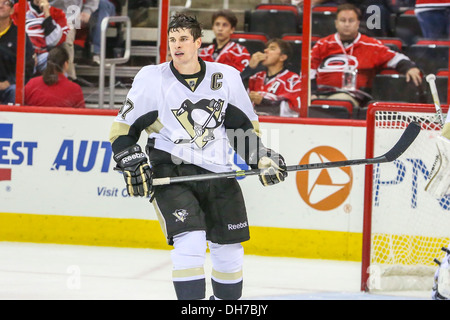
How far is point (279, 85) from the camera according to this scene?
5559mm

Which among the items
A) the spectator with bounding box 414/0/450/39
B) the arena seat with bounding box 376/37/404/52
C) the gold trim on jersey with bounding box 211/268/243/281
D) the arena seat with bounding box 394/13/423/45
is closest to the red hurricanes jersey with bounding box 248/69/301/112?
the arena seat with bounding box 376/37/404/52

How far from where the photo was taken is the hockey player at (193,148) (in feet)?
11.6

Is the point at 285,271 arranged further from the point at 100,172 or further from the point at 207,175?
the point at 207,175

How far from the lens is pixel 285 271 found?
17.0 feet

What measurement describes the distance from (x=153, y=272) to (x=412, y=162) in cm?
153

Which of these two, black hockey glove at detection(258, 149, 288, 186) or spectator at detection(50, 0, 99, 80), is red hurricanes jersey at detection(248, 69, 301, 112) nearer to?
spectator at detection(50, 0, 99, 80)

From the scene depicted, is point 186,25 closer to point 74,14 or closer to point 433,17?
point 74,14

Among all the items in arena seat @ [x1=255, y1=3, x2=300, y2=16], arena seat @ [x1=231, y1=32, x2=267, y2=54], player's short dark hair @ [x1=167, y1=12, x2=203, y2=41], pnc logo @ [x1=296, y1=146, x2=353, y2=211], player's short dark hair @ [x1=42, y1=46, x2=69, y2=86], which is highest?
arena seat @ [x1=255, y1=3, x2=300, y2=16]

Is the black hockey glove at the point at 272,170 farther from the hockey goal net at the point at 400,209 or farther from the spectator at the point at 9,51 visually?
the spectator at the point at 9,51

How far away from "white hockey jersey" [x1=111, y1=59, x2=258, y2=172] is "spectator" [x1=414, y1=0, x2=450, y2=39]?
7.12 feet

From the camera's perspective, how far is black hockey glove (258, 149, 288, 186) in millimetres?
3633

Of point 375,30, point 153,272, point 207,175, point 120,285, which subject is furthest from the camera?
point 375,30

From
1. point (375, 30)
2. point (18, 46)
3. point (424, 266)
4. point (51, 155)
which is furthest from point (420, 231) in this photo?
point (18, 46)
